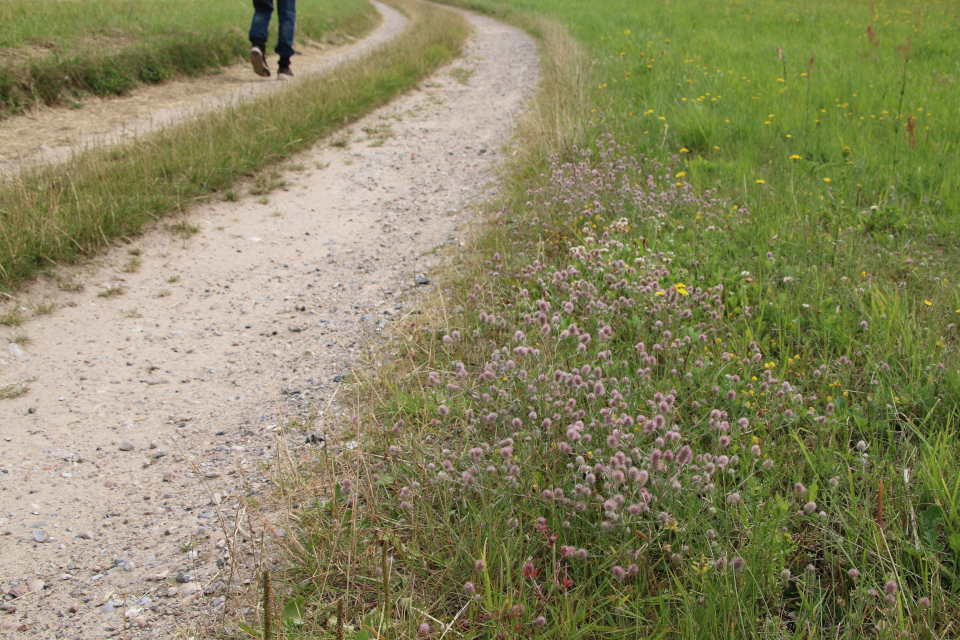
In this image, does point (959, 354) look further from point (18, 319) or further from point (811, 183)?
point (18, 319)

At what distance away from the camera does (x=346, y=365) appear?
383cm

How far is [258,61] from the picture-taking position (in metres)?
10.6

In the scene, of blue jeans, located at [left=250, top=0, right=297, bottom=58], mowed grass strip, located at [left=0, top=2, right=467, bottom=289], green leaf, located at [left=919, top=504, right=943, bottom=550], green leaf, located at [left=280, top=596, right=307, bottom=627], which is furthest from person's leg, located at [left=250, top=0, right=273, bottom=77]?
green leaf, located at [left=919, top=504, right=943, bottom=550]

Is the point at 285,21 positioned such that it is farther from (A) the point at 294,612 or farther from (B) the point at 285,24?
(A) the point at 294,612

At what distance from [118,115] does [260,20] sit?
344cm

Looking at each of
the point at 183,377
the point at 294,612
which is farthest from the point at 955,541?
the point at 183,377

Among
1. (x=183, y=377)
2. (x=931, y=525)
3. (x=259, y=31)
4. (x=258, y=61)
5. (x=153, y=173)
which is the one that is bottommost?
(x=183, y=377)

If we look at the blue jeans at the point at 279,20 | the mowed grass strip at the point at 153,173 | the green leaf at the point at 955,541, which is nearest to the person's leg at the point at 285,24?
the blue jeans at the point at 279,20

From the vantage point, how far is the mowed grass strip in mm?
4566

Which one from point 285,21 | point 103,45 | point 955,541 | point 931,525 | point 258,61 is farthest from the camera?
point 285,21

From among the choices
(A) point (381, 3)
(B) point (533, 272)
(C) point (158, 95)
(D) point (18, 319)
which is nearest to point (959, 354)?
(B) point (533, 272)

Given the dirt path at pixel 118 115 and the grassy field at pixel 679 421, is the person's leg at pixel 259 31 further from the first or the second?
the grassy field at pixel 679 421

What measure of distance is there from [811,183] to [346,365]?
13.3 feet

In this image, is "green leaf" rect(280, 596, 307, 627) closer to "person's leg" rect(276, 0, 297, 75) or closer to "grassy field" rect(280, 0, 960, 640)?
"grassy field" rect(280, 0, 960, 640)
